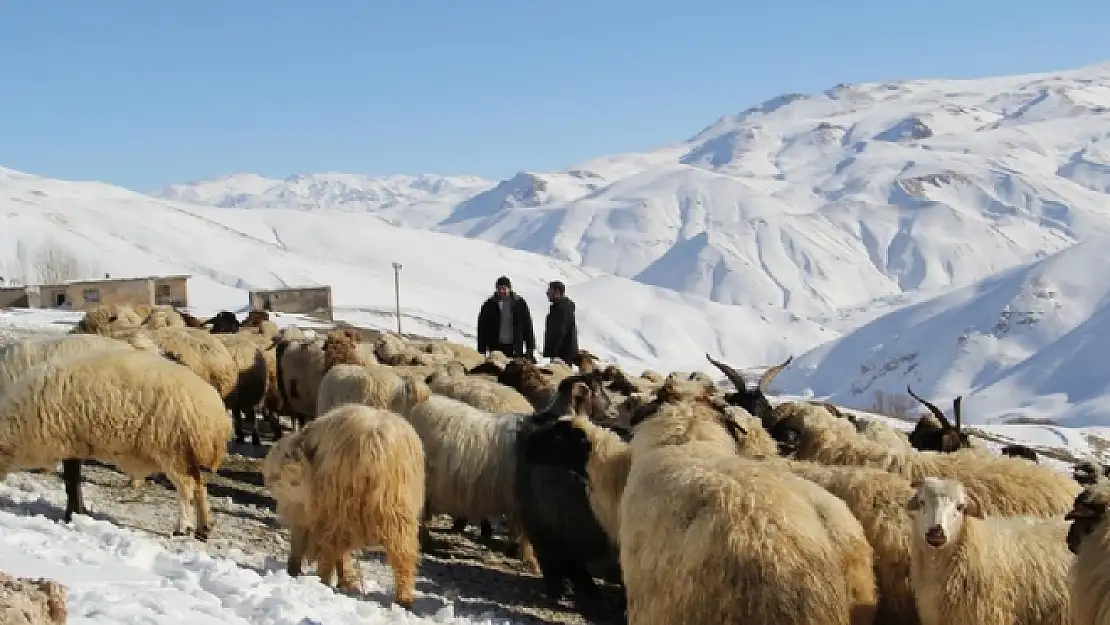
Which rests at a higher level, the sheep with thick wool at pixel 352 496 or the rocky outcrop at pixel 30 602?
the rocky outcrop at pixel 30 602

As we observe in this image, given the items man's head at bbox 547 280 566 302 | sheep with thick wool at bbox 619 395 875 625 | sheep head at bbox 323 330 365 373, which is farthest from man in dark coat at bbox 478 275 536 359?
sheep with thick wool at bbox 619 395 875 625

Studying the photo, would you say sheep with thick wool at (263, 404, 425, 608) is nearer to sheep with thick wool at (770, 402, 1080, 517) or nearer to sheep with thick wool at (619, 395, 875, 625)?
sheep with thick wool at (619, 395, 875, 625)

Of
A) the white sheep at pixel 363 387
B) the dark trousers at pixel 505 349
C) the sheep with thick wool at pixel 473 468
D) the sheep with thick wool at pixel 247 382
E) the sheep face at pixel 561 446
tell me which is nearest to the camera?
the sheep face at pixel 561 446

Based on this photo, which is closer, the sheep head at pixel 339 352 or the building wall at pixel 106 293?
the sheep head at pixel 339 352

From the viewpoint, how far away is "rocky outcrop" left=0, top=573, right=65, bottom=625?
432 centimetres

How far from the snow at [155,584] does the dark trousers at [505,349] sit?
34.1 feet

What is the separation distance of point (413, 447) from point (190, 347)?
7.23 meters

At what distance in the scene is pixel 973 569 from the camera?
6477 mm

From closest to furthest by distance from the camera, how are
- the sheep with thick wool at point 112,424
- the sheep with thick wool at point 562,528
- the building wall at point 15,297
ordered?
the sheep with thick wool at point 112,424 < the sheep with thick wool at point 562,528 < the building wall at point 15,297

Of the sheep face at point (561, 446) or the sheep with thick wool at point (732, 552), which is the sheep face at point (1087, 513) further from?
the sheep face at point (561, 446)

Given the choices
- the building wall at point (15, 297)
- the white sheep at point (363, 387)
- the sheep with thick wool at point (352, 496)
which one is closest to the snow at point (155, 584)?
the sheep with thick wool at point (352, 496)

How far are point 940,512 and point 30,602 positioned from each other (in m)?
4.87

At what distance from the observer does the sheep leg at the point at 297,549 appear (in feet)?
27.6

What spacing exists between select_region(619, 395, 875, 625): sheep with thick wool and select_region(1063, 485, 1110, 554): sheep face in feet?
4.14
